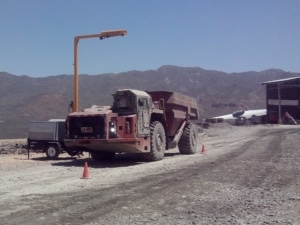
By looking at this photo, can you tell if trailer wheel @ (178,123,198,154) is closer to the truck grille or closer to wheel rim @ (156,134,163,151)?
wheel rim @ (156,134,163,151)

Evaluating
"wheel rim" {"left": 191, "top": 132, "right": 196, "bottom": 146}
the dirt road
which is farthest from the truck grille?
"wheel rim" {"left": 191, "top": 132, "right": 196, "bottom": 146}

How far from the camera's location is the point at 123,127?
604 inches

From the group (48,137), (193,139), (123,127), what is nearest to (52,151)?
(48,137)

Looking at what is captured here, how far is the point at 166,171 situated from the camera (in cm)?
1337

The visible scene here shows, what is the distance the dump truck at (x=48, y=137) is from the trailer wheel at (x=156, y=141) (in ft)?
15.9

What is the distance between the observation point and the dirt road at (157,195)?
755 cm

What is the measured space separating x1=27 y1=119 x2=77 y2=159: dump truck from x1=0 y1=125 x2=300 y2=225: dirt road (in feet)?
16.0

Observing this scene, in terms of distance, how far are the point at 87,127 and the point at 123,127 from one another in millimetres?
1238

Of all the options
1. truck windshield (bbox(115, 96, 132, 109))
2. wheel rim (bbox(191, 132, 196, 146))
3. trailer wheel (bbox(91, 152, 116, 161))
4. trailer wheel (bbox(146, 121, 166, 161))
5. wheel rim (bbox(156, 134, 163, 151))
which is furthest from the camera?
wheel rim (bbox(191, 132, 196, 146))

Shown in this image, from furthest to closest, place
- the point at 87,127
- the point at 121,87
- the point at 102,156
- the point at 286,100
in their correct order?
the point at 121,87 → the point at 286,100 → the point at 102,156 → the point at 87,127

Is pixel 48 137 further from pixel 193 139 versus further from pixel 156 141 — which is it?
pixel 193 139

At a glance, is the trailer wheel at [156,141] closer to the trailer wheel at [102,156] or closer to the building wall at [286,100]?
the trailer wheel at [102,156]

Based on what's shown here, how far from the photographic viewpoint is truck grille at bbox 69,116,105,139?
15219mm

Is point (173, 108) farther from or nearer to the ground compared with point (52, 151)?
farther from the ground
